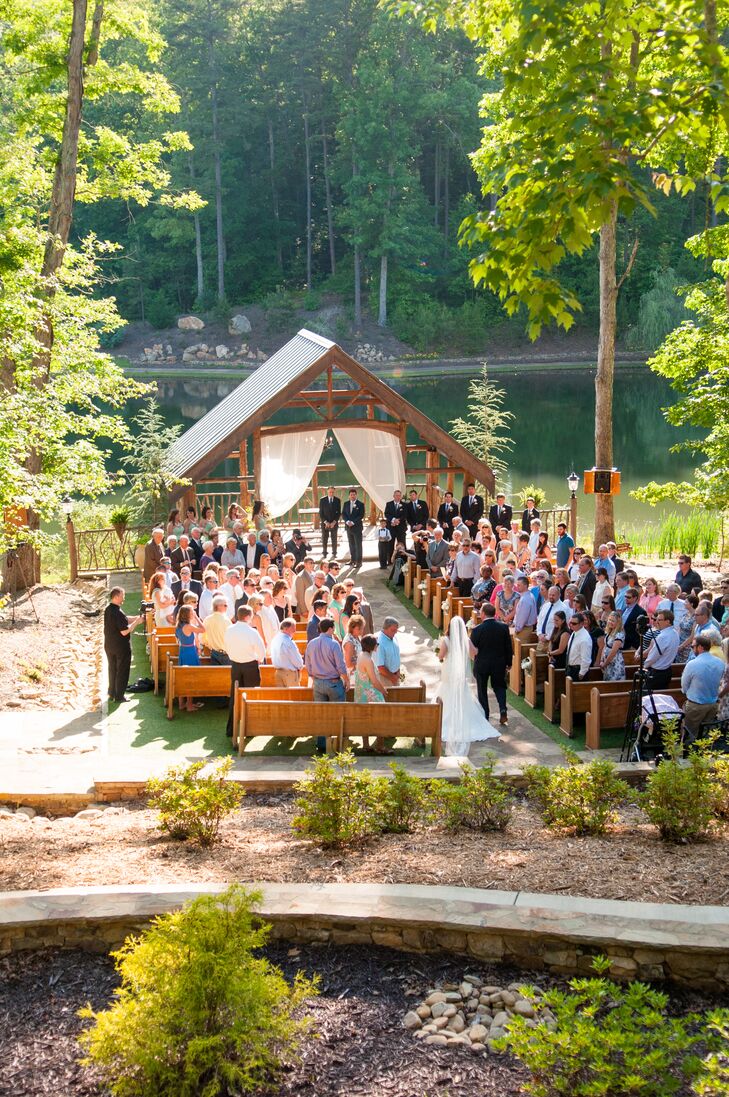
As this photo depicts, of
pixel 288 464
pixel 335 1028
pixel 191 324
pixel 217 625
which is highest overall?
pixel 191 324

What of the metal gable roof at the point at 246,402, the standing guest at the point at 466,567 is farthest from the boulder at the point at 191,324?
the standing guest at the point at 466,567

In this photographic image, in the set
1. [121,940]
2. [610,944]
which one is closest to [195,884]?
[121,940]

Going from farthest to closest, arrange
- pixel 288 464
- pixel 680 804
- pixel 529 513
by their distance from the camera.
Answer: pixel 288 464 → pixel 529 513 → pixel 680 804

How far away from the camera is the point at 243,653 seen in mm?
10516

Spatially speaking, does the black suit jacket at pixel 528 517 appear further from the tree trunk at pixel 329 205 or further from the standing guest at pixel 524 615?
the tree trunk at pixel 329 205

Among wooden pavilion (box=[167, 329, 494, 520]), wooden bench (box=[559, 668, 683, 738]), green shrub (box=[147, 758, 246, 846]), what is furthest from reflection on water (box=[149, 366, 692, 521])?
green shrub (box=[147, 758, 246, 846])

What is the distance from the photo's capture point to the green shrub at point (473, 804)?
664 centimetres

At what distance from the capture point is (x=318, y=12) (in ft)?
190

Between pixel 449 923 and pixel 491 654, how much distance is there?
5.71 m

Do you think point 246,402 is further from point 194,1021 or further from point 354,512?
point 194,1021

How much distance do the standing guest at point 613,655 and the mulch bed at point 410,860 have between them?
3.78m

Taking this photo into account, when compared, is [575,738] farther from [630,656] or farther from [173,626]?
[173,626]

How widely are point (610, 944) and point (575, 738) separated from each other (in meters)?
5.83

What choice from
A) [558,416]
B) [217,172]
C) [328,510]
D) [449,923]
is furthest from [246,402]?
[217,172]
